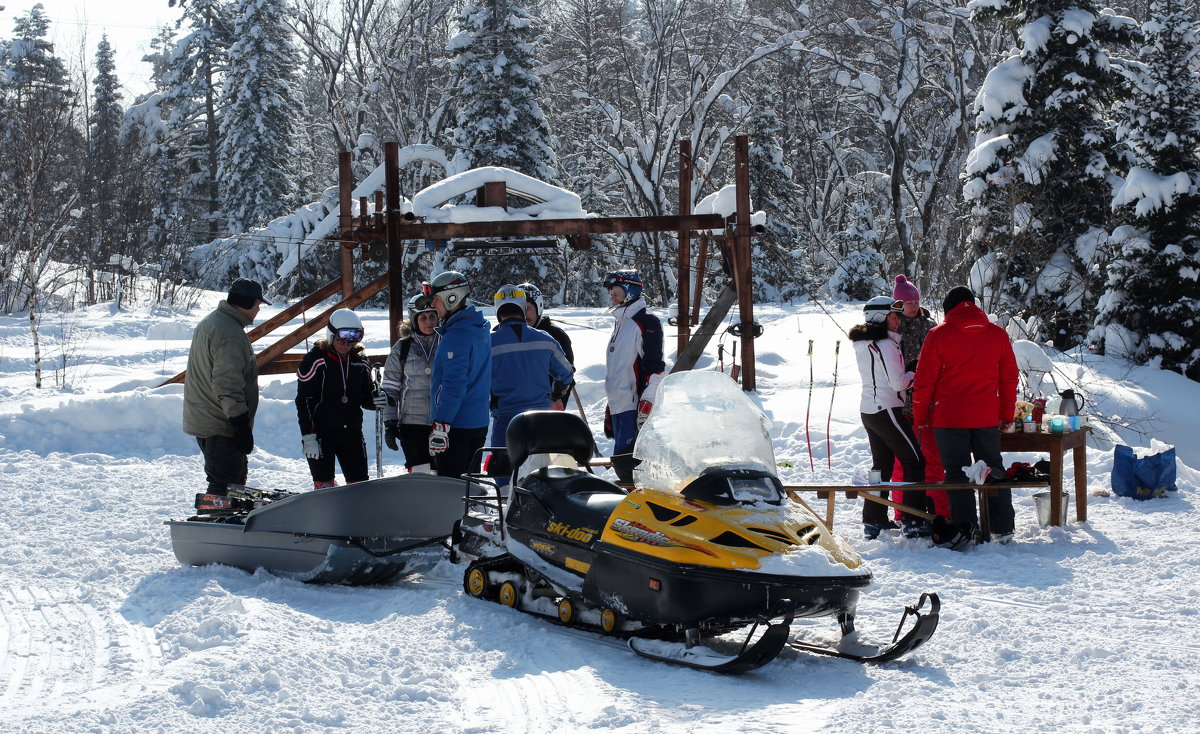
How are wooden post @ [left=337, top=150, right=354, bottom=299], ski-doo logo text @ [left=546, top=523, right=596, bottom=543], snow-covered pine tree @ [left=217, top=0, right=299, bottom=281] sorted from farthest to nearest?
snow-covered pine tree @ [left=217, top=0, right=299, bottom=281] → wooden post @ [left=337, top=150, right=354, bottom=299] → ski-doo logo text @ [left=546, top=523, right=596, bottom=543]

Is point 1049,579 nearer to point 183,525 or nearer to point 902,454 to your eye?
point 902,454

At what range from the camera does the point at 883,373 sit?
25.5 feet

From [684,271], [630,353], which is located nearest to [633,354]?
[630,353]

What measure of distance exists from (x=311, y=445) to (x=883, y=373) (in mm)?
4030

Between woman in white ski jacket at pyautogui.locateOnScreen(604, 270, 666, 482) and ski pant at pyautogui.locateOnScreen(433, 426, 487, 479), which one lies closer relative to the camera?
ski pant at pyautogui.locateOnScreen(433, 426, 487, 479)

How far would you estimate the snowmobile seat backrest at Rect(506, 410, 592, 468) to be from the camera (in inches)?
229

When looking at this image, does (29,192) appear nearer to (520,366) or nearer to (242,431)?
(242,431)

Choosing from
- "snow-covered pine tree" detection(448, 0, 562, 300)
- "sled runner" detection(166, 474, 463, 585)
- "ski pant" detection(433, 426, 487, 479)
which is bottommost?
"sled runner" detection(166, 474, 463, 585)

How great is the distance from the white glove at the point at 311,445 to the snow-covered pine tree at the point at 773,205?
84.6 feet

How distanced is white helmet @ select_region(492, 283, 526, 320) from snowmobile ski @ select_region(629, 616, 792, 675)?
3.24 meters

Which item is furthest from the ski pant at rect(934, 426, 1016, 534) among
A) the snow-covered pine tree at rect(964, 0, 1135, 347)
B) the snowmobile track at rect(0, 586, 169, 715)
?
the snow-covered pine tree at rect(964, 0, 1135, 347)

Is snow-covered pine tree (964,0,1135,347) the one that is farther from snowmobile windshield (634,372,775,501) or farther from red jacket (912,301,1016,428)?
snowmobile windshield (634,372,775,501)

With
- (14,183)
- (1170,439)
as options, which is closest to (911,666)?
(1170,439)

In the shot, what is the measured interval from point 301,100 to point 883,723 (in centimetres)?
4333
